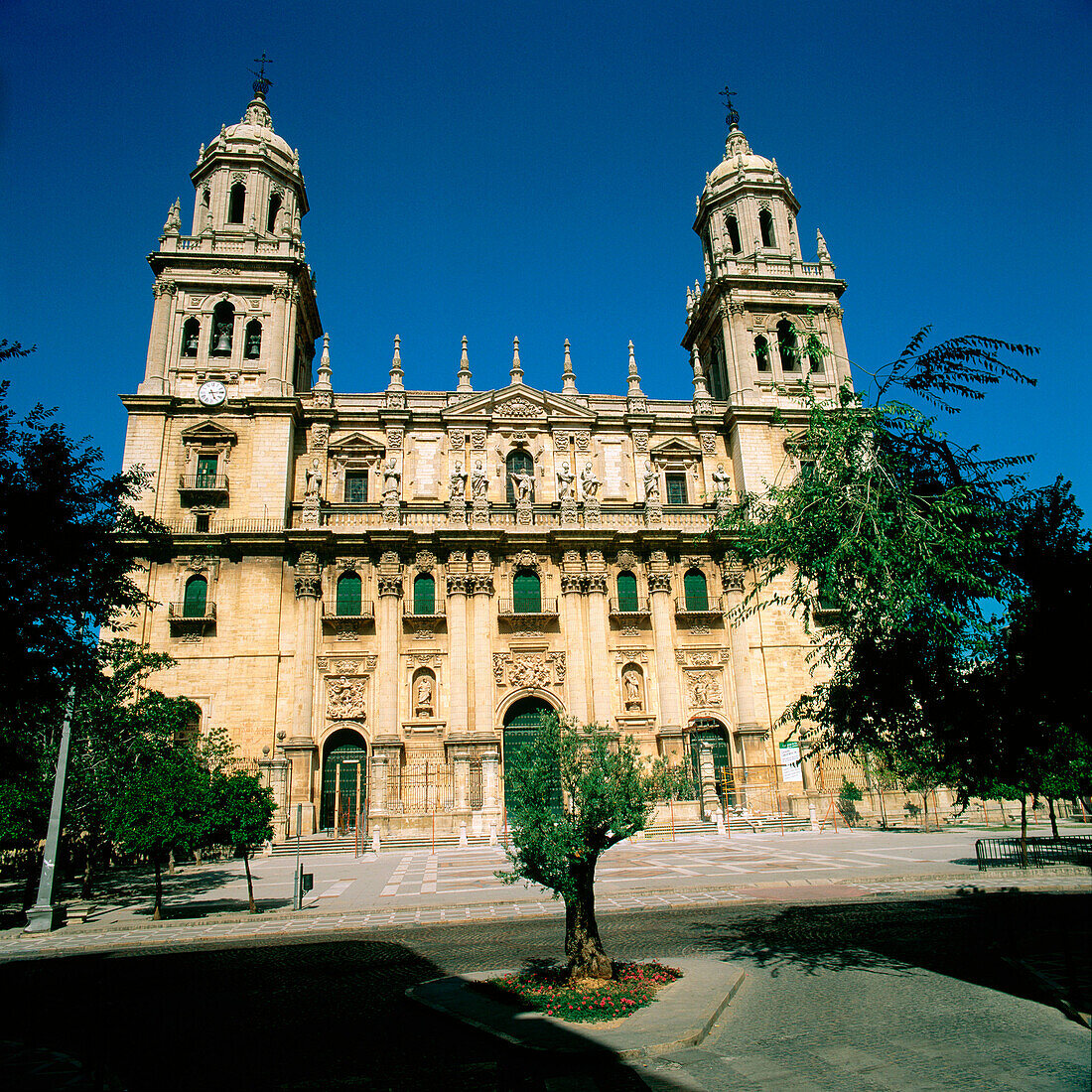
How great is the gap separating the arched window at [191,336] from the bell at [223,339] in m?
0.84

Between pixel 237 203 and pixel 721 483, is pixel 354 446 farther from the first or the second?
pixel 721 483

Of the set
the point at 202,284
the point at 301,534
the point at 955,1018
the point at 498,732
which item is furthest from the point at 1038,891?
the point at 202,284

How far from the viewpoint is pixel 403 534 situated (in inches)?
1258

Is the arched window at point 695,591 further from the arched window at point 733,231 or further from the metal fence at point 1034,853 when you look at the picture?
the arched window at point 733,231

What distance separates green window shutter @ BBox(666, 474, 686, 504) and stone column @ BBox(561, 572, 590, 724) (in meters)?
6.57

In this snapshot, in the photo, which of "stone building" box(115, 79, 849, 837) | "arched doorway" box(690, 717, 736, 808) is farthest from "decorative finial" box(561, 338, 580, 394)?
"arched doorway" box(690, 717, 736, 808)

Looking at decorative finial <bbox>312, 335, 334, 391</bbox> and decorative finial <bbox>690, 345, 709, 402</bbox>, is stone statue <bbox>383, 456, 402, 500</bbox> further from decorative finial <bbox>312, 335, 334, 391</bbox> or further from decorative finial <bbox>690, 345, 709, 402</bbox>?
decorative finial <bbox>690, 345, 709, 402</bbox>

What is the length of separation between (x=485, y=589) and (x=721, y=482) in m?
12.2

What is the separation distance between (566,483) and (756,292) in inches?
571

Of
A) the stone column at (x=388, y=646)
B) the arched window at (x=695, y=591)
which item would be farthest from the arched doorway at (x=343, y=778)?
the arched window at (x=695, y=591)

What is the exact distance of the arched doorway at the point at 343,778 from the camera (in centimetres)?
2962

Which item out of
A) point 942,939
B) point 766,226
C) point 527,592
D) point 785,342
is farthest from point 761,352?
point 942,939

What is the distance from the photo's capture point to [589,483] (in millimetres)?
34250

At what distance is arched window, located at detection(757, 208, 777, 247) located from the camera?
135ft
